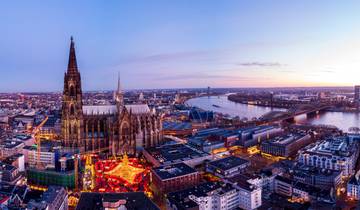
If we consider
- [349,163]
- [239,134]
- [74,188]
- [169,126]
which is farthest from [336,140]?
[74,188]

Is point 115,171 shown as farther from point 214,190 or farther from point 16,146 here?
point 16,146

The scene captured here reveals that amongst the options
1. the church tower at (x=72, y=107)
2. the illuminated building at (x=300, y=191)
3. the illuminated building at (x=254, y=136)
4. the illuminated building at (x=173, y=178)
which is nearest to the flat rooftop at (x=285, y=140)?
the illuminated building at (x=254, y=136)

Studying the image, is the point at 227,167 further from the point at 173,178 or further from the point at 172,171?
the point at 173,178

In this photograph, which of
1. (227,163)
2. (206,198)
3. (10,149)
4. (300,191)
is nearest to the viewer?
(206,198)

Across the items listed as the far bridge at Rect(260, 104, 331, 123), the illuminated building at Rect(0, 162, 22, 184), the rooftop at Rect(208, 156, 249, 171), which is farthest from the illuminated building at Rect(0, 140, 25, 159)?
the far bridge at Rect(260, 104, 331, 123)

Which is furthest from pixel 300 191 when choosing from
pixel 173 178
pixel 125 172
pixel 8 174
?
pixel 8 174

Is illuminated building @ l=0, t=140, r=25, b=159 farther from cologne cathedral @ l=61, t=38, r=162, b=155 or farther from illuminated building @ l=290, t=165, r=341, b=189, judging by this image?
illuminated building @ l=290, t=165, r=341, b=189

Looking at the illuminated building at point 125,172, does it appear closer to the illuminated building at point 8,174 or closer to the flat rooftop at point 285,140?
the illuminated building at point 8,174
